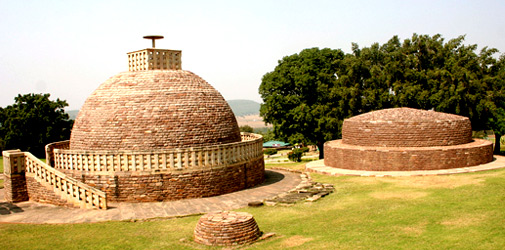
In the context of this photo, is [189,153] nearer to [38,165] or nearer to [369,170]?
[38,165]

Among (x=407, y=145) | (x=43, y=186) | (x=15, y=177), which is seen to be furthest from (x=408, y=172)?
(x=15, y=177)

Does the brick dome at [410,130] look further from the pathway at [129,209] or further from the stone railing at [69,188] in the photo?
the stone railing at [69,188]

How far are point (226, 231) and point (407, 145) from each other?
572 inches

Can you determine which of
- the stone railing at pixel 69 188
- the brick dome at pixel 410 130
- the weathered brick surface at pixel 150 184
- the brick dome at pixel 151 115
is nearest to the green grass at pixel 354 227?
the stone railing at pixel 69 188

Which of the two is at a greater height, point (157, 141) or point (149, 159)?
point (157, 141)

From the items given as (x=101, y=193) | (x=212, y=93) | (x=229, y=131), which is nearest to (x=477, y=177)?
(x=229, y=131)

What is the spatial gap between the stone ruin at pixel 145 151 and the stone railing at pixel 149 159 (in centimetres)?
4

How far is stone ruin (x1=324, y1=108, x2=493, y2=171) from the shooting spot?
69.2 feet

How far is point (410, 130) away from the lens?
22.5 meters

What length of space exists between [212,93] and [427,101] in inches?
671

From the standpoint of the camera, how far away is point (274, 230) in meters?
11.9

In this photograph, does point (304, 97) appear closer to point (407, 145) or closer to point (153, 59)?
point (407, 145)

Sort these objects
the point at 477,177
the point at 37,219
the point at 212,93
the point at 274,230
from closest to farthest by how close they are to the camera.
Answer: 1. the point at 274,230
2. the point at 37,219
3. the point at 477,177
4. the point at 212,93

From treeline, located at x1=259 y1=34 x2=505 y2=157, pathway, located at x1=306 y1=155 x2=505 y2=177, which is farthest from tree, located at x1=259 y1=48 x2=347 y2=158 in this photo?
pathway, located at x1=306 y1=155 x2=505 y2=177
